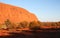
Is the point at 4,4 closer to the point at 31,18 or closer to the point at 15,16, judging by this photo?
the point at 15,16

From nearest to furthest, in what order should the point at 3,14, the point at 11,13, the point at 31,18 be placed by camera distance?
1. the point at 3,14
2. the point at 11,13
3. the point at 31,18

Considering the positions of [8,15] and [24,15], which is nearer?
[8,15]

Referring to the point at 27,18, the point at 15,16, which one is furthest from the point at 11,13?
the point at 27,18

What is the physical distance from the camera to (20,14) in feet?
239

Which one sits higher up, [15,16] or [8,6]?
[8,6]

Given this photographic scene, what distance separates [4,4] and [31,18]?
14.4 m

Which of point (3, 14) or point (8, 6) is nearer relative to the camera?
point (3, 14)

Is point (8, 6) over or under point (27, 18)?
over

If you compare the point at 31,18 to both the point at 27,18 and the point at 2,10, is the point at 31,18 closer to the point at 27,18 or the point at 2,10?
the point at 27,18

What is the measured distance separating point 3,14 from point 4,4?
7.88 meters

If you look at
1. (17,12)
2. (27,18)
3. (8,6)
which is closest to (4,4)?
(8,6)

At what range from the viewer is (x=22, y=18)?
71.1 meters

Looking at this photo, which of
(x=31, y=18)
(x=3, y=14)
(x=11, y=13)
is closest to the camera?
(x=3, y=14)

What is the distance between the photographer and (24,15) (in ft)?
242
